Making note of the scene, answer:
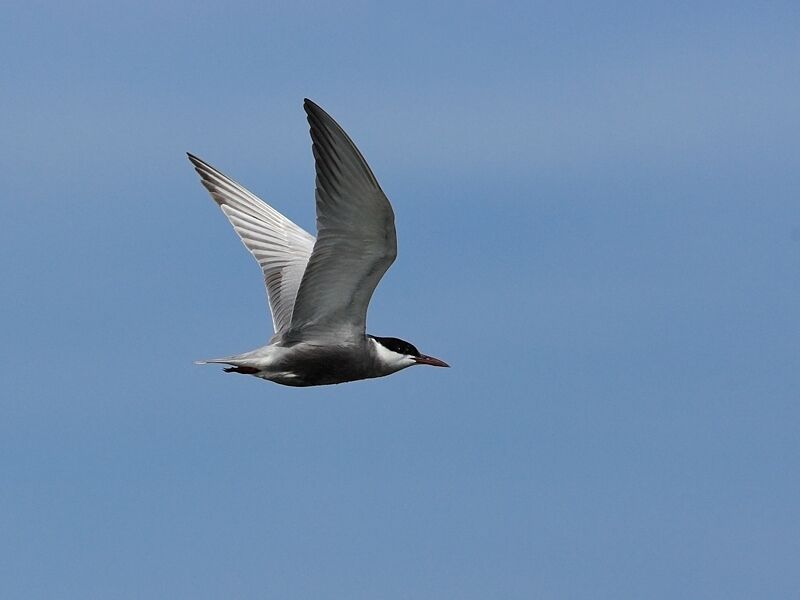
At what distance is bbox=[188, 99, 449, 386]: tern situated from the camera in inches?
635

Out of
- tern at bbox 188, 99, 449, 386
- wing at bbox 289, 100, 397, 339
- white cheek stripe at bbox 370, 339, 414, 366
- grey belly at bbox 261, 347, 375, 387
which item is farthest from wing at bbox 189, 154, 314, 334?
wing at bbox 289, 100, 397, 339

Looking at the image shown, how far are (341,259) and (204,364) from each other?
6.80ft

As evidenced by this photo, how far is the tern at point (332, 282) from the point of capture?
1612 centimetres

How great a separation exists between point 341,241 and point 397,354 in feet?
7.72

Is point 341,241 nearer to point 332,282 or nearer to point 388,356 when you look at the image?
point 332,282

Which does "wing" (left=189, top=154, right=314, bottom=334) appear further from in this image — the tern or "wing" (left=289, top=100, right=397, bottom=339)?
"wing" (left=289, top=100, right=397, bottom=339)

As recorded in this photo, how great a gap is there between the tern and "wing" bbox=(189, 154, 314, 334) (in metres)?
0.02

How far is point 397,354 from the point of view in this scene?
18797 mm

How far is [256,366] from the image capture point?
1806 cm

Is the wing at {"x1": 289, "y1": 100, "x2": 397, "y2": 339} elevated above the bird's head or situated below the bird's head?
above

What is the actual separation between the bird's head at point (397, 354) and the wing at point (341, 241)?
1.56 feet

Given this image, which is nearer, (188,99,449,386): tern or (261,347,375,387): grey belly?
(188,99,449,386): tern

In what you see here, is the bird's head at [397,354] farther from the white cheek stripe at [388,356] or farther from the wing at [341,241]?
the wing at [341,241]

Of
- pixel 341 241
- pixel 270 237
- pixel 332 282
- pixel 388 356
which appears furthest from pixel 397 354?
pixel 270 237
